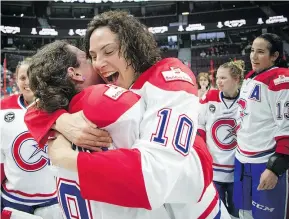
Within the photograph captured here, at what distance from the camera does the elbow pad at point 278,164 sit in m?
2.00

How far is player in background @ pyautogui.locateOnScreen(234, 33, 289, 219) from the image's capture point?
203cm

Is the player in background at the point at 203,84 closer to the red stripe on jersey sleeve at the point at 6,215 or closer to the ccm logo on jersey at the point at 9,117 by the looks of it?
the ccm logo on jersey at the point at 9,117

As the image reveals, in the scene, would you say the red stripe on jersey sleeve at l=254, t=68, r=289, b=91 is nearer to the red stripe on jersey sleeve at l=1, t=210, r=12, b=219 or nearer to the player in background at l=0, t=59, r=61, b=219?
the player in background at l=0, t=59, r=61, b=219

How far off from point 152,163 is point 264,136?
1.65 meters

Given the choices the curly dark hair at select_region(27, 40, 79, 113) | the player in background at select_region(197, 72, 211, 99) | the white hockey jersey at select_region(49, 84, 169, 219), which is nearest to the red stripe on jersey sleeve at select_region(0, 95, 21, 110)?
the curly dark hair at select_region(27, 40, 79, 113)

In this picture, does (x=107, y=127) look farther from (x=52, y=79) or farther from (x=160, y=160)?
(x=52, y=79)

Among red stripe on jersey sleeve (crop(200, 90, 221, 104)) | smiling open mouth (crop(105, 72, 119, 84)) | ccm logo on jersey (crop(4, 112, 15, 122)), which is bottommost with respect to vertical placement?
red stripe on jersey sleeve (crop(200, 90, 221, 104))

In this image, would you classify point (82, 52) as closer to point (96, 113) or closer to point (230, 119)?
point (96, 113)

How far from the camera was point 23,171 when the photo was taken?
1.91m

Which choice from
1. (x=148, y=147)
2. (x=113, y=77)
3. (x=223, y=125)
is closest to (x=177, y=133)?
(x=148, y=147)

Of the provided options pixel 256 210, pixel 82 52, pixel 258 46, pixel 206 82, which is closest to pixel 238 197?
pixel 256 210

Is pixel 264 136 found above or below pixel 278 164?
above

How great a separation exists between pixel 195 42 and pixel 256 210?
65.0ft

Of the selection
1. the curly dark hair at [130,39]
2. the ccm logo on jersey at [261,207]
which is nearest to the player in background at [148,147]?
the curly dark hair at [130,39]
